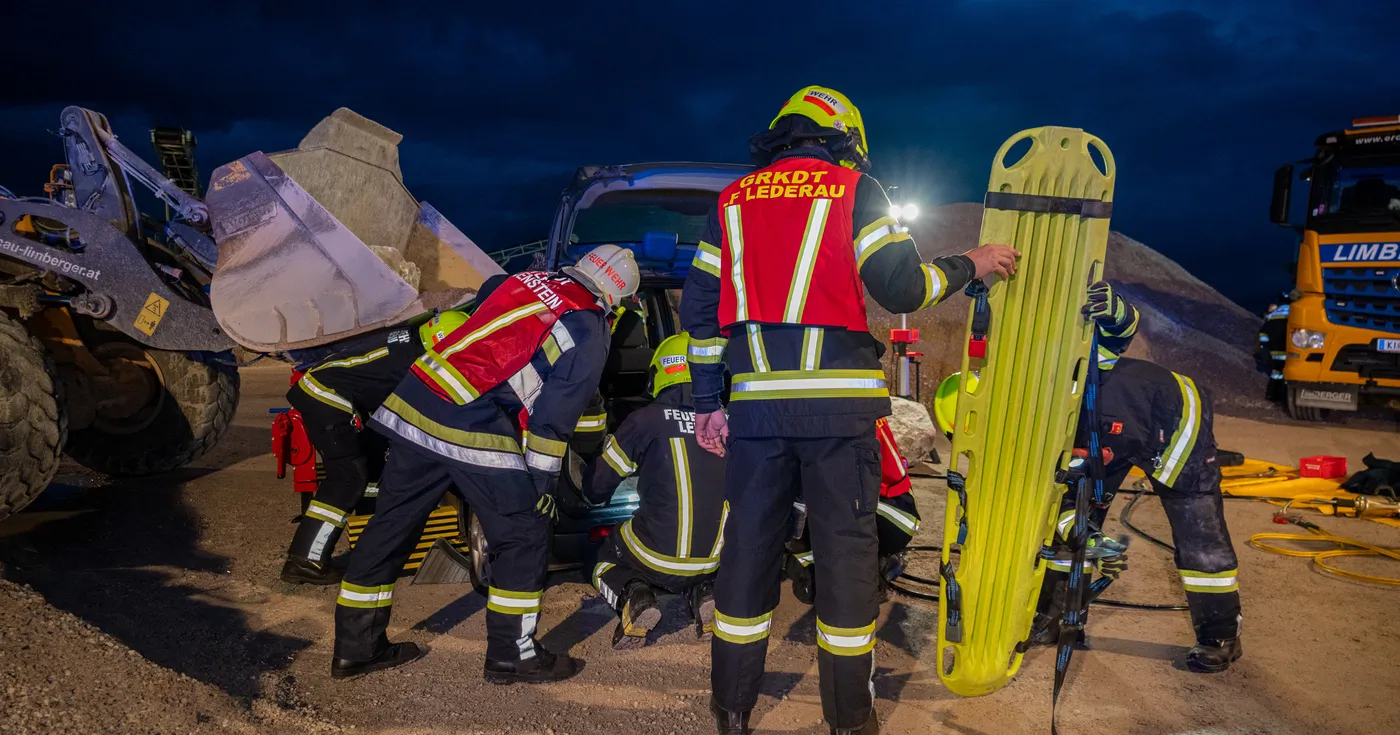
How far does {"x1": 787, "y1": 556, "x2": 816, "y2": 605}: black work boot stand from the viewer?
3932 mm

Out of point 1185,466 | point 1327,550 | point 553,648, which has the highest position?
point 1185,466

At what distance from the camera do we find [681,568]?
11.7 ft

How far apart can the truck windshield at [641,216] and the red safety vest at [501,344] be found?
2334mm

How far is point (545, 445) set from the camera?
→ 10.8 ft

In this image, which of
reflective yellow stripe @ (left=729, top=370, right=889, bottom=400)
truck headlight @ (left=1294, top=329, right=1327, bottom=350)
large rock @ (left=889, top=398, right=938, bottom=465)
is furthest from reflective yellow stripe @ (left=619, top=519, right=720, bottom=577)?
truck headlight @ (left=1294, top=329, right=1327, bottom=350)

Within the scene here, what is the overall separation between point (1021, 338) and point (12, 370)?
15.6 ft

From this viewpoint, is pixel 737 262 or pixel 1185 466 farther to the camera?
pixel 1185 466

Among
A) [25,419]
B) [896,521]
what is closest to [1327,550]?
[896,521]

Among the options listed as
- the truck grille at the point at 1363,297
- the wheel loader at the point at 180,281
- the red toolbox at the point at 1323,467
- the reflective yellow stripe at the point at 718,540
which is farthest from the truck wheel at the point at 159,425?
the truck grille at the point at 1363,297

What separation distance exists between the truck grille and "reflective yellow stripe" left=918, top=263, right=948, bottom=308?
836cm

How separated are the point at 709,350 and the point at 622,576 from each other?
4.12 feet

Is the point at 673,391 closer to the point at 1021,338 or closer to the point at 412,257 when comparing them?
the point at 1021,338

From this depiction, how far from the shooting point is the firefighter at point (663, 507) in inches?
139

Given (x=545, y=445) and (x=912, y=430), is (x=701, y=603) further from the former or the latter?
(x=912, y=430)
